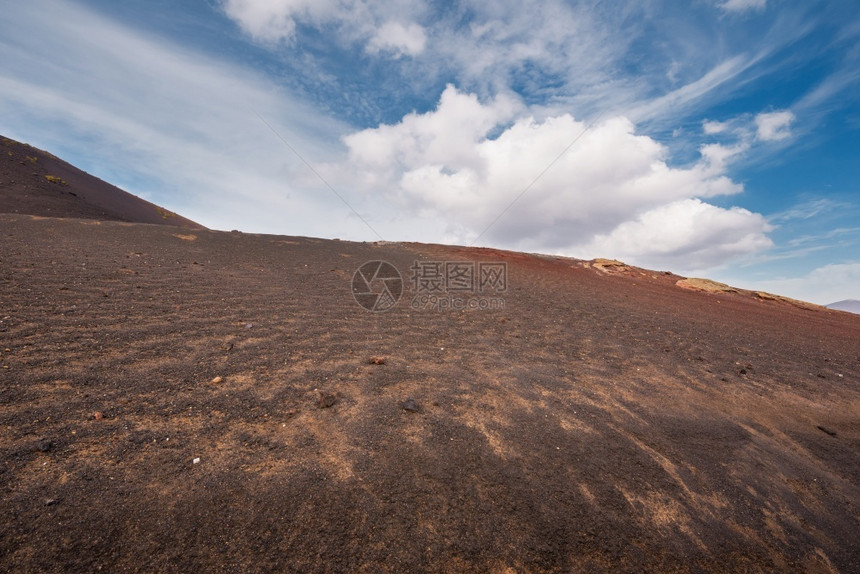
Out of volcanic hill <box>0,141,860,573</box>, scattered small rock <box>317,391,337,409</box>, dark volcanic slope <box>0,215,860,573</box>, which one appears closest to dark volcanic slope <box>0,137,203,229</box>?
dark volcanic slope <box>0,215,860,573</box>

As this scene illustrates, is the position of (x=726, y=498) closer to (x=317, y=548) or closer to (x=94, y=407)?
(x=317, y=548)

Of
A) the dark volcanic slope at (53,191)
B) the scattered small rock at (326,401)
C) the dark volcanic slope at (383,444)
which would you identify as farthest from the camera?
the dark volcanic slope at (53,191)

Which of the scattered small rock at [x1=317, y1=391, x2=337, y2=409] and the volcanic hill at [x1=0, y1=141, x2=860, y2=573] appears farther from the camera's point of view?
the scattered small rock at [x1=317, y1=391, x2=337, y2=409]

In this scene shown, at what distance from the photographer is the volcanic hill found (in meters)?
2.88

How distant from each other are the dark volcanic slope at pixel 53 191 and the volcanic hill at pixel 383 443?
17.6 m

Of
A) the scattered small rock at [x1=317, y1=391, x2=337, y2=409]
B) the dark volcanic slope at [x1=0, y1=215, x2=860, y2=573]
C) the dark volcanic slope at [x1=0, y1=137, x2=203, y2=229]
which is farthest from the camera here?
the dark volcanic slope at [x1=0, y1=137, x2=203, y2=229]

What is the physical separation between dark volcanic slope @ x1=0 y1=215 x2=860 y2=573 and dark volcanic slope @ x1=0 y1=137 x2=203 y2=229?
55.6 feet

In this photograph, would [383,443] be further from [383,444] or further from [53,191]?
[53,191]

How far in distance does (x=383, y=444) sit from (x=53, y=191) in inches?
1330

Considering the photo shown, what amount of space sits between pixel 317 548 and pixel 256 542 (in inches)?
19.4

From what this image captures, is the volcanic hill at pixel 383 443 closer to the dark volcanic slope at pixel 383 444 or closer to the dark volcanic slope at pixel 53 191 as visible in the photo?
the dark volcanic slope at pixel 383 444

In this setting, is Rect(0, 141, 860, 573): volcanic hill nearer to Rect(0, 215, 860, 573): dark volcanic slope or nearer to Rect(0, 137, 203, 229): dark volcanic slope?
Rect(0, 215, 860, 573): dark volcanic slope

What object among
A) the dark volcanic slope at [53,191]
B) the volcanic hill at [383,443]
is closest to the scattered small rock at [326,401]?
the volcanic hill at [383,443]

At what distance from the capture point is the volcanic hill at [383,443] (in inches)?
113
